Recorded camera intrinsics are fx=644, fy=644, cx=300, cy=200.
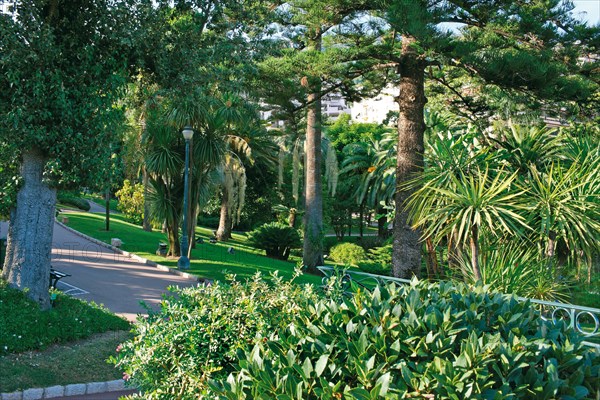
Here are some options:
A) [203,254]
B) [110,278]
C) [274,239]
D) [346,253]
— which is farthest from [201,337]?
[346,253]

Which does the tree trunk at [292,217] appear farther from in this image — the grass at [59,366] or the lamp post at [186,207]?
the grass at [59,366]

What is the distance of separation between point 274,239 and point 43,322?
64.5ft

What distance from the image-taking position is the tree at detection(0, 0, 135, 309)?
1050cm

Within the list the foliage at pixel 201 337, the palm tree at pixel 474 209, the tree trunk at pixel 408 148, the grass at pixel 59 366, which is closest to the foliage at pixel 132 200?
the tree trunk at pixel 408 148

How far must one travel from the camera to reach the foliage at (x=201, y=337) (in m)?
4.73

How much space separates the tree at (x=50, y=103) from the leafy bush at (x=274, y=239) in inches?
710

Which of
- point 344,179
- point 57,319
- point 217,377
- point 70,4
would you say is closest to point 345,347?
point 217,377

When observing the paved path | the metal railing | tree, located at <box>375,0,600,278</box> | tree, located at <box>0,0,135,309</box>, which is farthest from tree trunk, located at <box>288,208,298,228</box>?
the metal railing

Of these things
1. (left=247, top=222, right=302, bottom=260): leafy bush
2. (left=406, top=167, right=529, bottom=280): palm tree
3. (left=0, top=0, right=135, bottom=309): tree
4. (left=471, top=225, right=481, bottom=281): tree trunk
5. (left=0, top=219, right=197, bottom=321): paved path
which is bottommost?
(left=0, top=219, right=197, bottom=321): paved path

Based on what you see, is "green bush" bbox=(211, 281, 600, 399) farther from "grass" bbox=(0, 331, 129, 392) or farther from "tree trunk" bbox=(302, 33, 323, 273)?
"tree trunk" bbox=(302, 33, 323, 273)

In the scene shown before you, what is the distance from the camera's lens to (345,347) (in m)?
3.88

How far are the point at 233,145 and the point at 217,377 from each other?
95.2 ft

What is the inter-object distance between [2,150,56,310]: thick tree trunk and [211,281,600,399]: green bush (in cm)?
795

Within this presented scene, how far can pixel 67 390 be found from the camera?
797 cm
